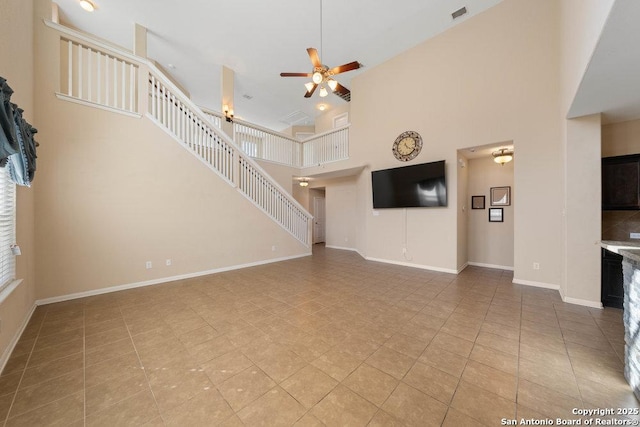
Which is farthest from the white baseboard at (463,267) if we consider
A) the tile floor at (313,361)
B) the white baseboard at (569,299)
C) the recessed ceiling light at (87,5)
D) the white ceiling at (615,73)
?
the recessed ceiling light at (87,5)

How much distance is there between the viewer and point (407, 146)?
17.3 ft

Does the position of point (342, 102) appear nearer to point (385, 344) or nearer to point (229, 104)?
point (229, 104)

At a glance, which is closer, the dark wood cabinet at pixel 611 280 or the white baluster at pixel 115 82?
the dark wood cabinet at pixel 611 280

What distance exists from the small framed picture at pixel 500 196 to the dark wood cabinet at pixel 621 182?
1813 mm

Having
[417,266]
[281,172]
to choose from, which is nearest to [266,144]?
[281,172]

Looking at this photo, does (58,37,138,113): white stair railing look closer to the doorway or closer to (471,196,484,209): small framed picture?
the doorway

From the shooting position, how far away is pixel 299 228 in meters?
6.64

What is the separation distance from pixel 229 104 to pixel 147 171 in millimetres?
3386

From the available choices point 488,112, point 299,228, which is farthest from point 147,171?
point 488,112

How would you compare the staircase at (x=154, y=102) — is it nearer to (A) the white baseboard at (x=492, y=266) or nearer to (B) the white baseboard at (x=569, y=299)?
(A) the white baseboard at (x=492, y=266)

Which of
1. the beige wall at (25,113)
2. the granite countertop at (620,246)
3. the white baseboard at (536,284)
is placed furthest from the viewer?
the white baseboard at (536,284)

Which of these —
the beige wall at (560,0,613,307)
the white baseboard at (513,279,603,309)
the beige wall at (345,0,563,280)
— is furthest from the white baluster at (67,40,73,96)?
the white baseboard at (513,279,603,309)

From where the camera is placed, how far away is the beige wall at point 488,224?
16.4 ft

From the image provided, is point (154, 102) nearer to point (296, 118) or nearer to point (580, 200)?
point (296, 118)
